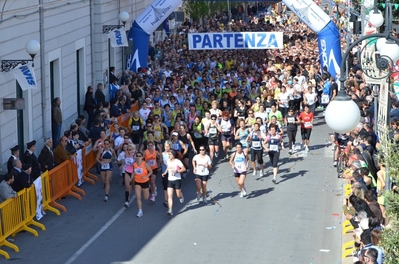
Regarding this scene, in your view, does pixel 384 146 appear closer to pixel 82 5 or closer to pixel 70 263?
pixel 70 263

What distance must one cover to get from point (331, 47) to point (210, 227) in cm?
1407

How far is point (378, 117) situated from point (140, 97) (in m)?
10.9

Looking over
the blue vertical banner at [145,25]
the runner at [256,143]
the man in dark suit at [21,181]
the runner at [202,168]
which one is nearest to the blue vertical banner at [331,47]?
the blue vertical banner at [145,25]

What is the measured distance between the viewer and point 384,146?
10484 millimetres

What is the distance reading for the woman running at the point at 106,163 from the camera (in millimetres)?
20188

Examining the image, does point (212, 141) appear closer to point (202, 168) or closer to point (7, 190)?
point (202, 168)

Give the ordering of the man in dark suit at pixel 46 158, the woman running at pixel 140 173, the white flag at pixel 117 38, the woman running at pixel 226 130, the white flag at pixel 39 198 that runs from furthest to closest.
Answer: the white flag at pixel 117 38 < the woman running at pixel 226 130 < the man in dark suit at pixel 46 158 < the woman running at pixel 140 173 < the white flag at pixel 39 198

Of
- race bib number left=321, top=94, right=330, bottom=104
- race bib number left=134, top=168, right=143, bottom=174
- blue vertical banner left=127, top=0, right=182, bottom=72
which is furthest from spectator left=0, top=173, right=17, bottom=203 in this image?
blue vertical banner left=127, top=0, right=182, bottom=72

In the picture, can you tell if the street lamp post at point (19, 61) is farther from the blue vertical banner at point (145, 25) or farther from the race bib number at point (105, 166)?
the blue vertical banner at point (145, 25)

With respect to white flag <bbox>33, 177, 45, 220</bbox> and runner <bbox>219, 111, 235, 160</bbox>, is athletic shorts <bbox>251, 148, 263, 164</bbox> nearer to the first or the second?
runner <bbox>219, 111, 235, 160</bbox>

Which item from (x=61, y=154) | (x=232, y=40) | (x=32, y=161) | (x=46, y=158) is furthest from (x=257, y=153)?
(x=232, y=40)

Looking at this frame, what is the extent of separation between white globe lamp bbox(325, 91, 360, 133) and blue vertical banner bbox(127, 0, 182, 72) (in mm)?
21426

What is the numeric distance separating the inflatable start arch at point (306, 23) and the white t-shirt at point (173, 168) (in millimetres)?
12704

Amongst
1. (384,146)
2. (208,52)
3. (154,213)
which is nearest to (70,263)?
(154,213)
